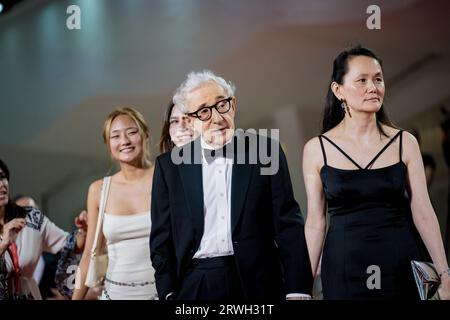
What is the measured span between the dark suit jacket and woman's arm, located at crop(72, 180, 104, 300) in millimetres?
732

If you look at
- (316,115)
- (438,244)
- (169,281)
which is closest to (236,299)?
(169,281)

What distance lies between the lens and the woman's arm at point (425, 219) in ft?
11.6

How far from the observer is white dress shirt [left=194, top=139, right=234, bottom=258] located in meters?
3.48

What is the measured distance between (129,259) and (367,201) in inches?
47.8

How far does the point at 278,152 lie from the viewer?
3.48m

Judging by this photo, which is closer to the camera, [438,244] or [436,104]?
[438,244]

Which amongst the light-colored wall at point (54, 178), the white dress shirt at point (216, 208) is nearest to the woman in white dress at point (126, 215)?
the light-colored wall at point (54, 178)

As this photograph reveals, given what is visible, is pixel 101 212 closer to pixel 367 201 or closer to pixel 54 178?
pixel 54 178

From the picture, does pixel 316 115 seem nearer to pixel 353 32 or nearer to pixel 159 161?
pixel 353 32

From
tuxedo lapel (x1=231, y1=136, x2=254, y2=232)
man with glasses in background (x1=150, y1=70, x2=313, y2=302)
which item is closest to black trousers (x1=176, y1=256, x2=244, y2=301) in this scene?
man with glasses in background (x1=150, y1=70, x2=313, y2=302)

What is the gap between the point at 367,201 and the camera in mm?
3561

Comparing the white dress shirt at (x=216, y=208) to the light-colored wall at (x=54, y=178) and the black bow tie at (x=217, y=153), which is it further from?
the light-colored wall at (x=54, y=178)

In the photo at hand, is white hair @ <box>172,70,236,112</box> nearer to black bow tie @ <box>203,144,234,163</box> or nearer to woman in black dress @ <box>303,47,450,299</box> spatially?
black bow tie @ <box>203,144,234,163</box>

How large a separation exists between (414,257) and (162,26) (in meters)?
2.04
